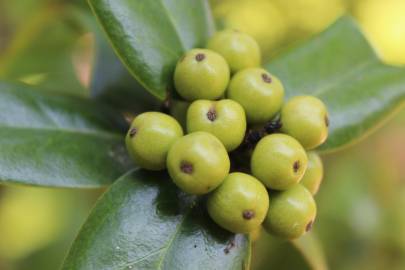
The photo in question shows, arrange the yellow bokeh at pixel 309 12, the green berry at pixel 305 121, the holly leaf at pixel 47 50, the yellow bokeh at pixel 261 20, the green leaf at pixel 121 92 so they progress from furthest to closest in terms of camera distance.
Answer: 1. the yellow bokeh at pixel 309 12
2. the yellow bokeh at pixel 261 20
3. the holly leaf at pixel 47 50
4. the green leaf at pixel 121 92
5. the green berry at pixel 305 121

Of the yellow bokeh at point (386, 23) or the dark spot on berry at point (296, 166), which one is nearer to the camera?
the dark spot on berry at point (296, 166)

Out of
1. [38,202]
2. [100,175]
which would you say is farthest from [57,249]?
[100,175]

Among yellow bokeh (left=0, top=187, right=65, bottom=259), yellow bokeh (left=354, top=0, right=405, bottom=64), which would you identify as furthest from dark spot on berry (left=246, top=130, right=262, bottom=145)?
yellow bokeh (left=354, top=0, right=405, bottom=64)

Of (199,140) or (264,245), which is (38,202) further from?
(199,140)

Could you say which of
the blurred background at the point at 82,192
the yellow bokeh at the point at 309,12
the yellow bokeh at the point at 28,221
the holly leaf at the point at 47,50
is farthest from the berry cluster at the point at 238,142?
the yellow bokeh at the point at 309,12

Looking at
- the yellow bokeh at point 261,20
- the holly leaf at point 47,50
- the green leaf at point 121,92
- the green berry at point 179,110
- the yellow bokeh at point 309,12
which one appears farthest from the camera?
the yellow bokeh at point 309,12

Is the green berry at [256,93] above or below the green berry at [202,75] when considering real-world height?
below

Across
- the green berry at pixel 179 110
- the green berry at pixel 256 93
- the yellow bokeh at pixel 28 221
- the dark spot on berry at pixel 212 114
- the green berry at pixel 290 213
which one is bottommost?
the yellow bokeh at pixel 28 221

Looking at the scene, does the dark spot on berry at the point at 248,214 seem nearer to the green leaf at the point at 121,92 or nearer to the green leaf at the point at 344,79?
the green leaf at the point at 344,79
